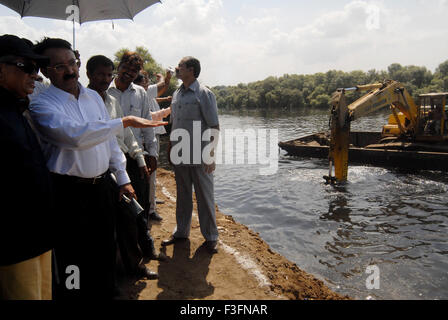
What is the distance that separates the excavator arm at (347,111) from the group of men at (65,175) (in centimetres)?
643

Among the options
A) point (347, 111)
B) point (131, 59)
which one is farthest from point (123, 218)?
point (347, 111)

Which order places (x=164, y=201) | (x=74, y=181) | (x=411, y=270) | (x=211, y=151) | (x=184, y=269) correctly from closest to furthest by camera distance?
(x=74, y=181), (x=184, y=269), (x=211, y=151), (x=411, y=270), (x=164, y=201)

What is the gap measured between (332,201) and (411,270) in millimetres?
3971

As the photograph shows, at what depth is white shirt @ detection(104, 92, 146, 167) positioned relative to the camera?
3.58m

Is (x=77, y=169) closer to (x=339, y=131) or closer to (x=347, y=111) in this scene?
(x=339, y=131)

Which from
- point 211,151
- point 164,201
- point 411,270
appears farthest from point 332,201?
point 211,151

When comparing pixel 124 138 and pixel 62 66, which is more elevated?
pixel 62 66

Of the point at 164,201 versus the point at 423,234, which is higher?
the point at 164,201

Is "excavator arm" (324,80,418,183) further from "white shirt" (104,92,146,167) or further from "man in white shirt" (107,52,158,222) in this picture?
"white shirt" (104,92,146,167)

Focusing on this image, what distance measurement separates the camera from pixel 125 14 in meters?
4.84

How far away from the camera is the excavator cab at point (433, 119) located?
12.5 meters

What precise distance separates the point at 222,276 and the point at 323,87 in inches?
3977

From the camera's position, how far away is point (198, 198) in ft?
14.0

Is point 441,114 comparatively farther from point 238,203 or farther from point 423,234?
point 238,203
